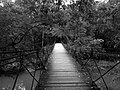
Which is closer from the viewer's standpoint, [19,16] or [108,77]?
[19,16]

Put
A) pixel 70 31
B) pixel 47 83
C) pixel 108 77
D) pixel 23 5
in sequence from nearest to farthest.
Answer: pixel 47 83, pixel 23 5, pixel 70 31, pixel 108 77

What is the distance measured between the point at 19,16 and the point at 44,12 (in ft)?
4.63

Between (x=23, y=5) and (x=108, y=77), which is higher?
(x=23, y=5)

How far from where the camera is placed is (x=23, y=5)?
207 inches

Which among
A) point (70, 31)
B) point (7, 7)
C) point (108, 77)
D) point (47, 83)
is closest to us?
point (47, 83)

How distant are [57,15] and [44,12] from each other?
3.13 ft

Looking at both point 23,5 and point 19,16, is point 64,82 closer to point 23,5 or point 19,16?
point 19,16

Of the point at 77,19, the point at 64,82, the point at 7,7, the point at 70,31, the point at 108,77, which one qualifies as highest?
the point at 7,7

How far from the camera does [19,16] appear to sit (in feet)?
14.4

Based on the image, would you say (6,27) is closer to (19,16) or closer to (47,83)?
(19,16)

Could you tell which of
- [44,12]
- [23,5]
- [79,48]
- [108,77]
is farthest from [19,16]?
[108,77]

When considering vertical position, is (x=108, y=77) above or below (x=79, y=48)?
below

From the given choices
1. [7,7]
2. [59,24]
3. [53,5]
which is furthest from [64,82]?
[59,24]

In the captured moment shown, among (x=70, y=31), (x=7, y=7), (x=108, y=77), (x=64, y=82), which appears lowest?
(x=108, y=77)
